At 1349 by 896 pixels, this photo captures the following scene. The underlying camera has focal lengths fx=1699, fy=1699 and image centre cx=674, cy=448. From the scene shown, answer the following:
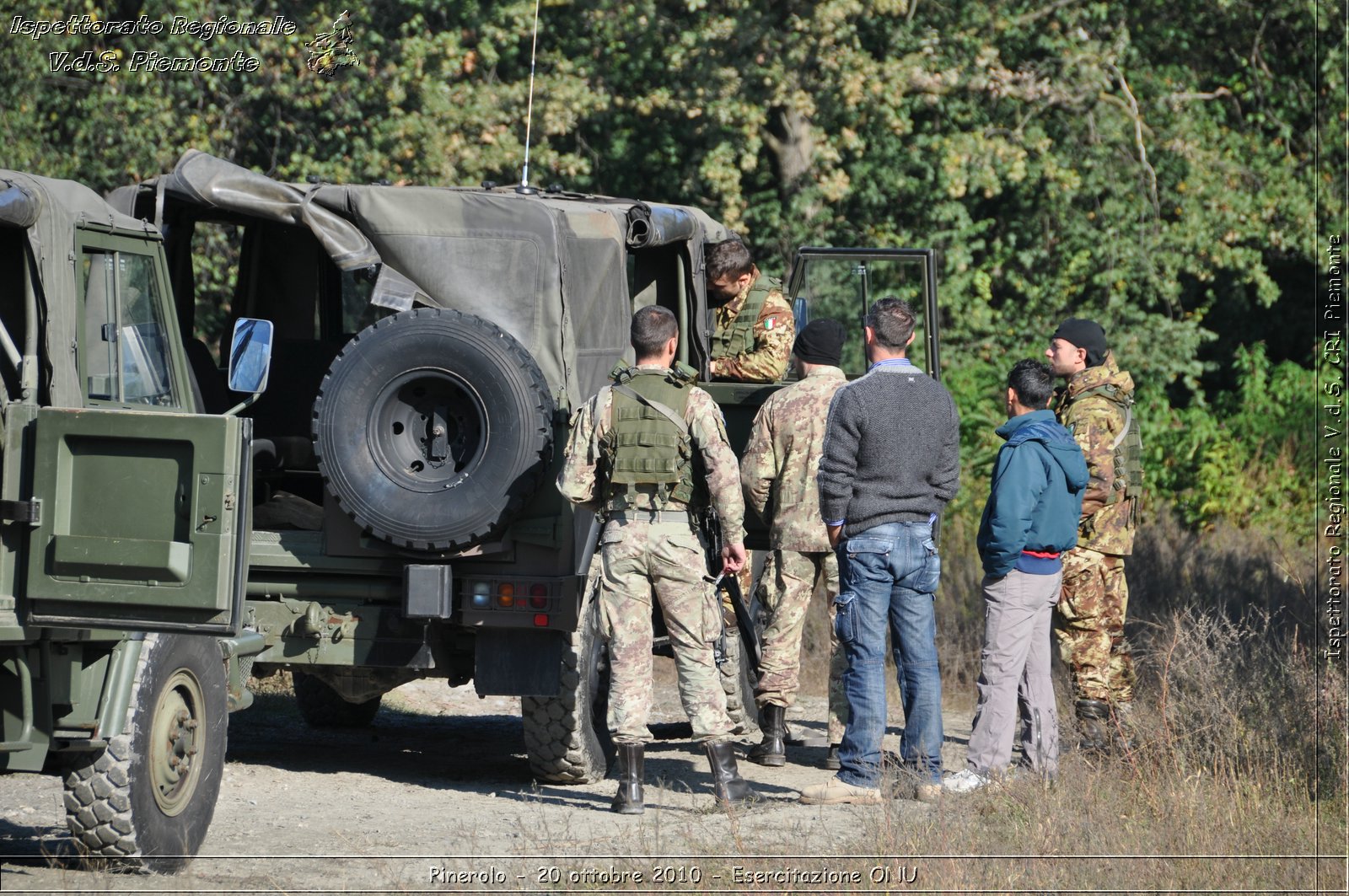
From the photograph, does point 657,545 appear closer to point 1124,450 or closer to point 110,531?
point 110,531

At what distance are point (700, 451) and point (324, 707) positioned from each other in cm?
326

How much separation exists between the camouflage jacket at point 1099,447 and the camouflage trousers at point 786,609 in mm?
1145

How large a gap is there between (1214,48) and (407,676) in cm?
1212

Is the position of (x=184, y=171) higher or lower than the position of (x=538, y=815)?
higher

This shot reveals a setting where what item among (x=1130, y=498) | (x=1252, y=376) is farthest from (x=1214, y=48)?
(x=1130, y=498)

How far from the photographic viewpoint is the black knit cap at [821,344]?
727 cm

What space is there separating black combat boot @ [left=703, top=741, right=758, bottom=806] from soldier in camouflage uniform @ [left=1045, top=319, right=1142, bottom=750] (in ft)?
6.11

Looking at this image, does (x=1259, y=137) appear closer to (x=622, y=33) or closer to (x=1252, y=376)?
(x=1252, y=376)

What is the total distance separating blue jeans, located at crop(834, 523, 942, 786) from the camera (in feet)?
20.5

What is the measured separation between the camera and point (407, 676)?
6.96 m

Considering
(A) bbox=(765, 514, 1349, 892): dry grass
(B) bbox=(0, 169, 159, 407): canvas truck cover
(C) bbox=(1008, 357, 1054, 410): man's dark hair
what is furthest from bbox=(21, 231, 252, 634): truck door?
(C) bbox=(1008, 357, 1054, 410): man's dark hair

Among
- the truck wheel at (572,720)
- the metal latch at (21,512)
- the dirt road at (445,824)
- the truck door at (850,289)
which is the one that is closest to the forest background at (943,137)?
the truck door at (850,289)

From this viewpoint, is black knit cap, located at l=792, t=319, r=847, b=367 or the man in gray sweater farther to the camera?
black knit cap, located at l=792, t=319, r=847, b=367

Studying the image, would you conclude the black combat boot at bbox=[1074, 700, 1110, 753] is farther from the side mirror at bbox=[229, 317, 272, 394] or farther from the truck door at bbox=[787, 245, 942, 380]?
the side mirror at bbox=[229, 317, 272, 394]
